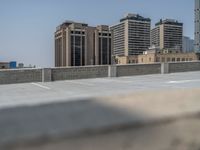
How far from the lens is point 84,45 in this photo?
114 meters

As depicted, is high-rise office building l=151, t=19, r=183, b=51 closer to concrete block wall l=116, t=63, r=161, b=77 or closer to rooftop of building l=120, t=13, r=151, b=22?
rooftop of building l=120, t=13, r=151, b=22

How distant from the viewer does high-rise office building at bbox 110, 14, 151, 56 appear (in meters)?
171

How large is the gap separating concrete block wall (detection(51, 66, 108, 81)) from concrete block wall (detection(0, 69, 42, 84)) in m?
1.07

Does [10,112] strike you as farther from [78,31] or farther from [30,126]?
[78,31]

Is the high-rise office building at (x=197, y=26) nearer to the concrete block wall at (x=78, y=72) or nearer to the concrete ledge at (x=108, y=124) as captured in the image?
the concrete block wall at (x=78, y=72)

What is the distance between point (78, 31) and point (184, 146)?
115400 millimetres

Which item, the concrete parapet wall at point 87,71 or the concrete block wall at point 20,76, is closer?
the concrete block wall at point 20,76

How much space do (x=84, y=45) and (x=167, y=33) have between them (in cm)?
7502

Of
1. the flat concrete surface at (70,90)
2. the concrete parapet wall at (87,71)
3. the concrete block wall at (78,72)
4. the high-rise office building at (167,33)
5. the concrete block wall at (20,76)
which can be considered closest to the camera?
the flat concrete surface at (70,90)

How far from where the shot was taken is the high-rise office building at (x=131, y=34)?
171 metres

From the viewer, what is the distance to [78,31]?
116000 mm

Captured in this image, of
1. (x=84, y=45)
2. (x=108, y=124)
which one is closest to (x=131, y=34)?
(x=84, y=45)

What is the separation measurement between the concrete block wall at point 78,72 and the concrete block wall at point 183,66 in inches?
230

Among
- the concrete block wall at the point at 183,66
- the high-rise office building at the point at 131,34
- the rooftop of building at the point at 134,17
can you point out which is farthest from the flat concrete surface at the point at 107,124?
the rooftop of building at the point at 134,17
